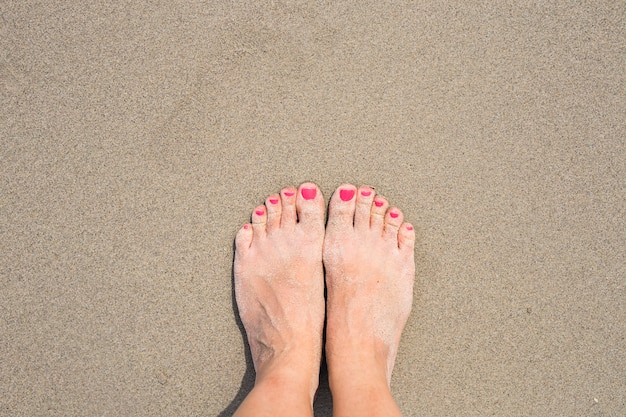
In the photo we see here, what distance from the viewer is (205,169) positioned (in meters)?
1.43

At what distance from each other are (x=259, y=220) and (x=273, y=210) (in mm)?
52

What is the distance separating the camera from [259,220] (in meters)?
1.43

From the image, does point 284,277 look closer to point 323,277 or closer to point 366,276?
point 323,277

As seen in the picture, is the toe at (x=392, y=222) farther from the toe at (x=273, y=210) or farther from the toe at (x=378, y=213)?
the toe at (x=273, y=210)

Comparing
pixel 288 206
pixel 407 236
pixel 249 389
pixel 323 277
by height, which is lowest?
pixel 249 389

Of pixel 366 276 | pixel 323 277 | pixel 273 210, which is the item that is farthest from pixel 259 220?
pixel 366 276

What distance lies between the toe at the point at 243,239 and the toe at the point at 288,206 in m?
0.10

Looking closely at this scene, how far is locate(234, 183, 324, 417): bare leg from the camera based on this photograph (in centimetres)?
137

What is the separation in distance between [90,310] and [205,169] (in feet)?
1.79

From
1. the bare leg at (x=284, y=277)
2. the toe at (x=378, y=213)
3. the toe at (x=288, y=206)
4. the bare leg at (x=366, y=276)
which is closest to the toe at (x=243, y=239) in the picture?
the bare leg at (x=284, y=277)

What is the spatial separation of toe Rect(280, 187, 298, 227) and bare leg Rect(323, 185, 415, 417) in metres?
0.11

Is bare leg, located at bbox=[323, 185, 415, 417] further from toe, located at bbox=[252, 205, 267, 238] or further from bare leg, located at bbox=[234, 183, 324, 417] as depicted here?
toe, located at bbox=[252, 205, 267, 238]

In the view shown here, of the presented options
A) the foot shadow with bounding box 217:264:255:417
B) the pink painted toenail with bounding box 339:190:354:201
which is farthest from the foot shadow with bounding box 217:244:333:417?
the pink painted toenail with bounding box 339:190:354:201

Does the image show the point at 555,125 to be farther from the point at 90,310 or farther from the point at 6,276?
the point at 6,276
